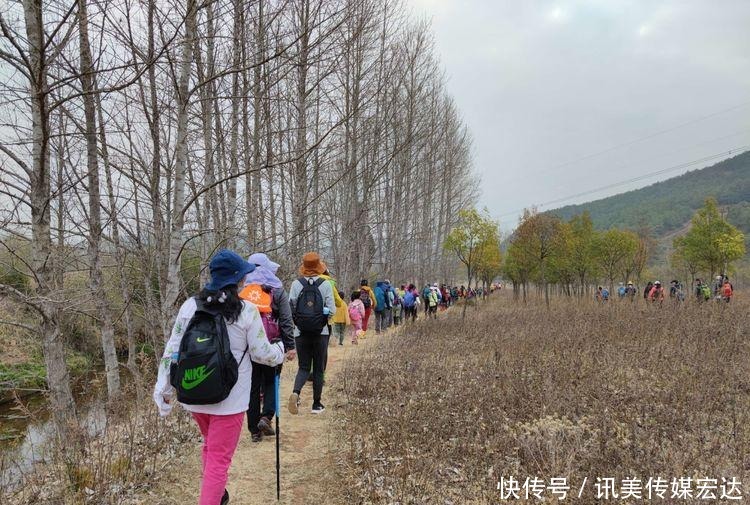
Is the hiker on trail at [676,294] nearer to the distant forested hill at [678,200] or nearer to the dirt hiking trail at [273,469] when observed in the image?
the dirt hiking trail at [273,469]

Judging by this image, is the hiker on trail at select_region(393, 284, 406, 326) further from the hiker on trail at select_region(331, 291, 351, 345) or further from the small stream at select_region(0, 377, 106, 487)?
the small stream at select_region(0, 377, 106, 487)

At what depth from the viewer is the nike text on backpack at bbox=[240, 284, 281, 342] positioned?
3.97 m

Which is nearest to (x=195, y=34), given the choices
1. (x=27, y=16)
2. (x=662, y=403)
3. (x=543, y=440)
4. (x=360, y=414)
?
(x=27, y=16)

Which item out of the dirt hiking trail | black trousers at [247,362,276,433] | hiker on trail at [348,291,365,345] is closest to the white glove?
the dirt hiking trail

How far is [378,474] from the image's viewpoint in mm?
3617

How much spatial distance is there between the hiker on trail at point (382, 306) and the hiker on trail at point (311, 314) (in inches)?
358

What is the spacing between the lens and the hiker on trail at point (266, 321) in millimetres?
4016

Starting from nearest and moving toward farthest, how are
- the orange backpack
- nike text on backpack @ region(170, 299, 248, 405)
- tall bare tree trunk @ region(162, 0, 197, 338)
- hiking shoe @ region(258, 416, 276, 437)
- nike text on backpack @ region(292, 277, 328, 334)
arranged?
nike text on backpack @ region(170, 299, 248, 405) < the orange backpack < tall bare tree trunk @ region(162, 0, 197, 338) < hiking shoe @ region(258, 416, 276, 437) < nike text on backpack @ region(292, 277, 328, 334)

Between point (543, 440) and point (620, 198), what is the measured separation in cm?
17432

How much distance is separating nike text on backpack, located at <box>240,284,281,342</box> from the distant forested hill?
100444 mm

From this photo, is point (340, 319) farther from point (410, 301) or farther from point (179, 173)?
point (410, 301)

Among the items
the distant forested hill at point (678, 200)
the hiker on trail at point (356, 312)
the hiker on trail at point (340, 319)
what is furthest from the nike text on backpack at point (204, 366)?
the distant forested hill at point (678, 200)

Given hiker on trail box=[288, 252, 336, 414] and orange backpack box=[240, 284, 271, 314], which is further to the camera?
hiker on trail box=[288, 252, 336, 414]

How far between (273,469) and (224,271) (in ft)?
6.83
